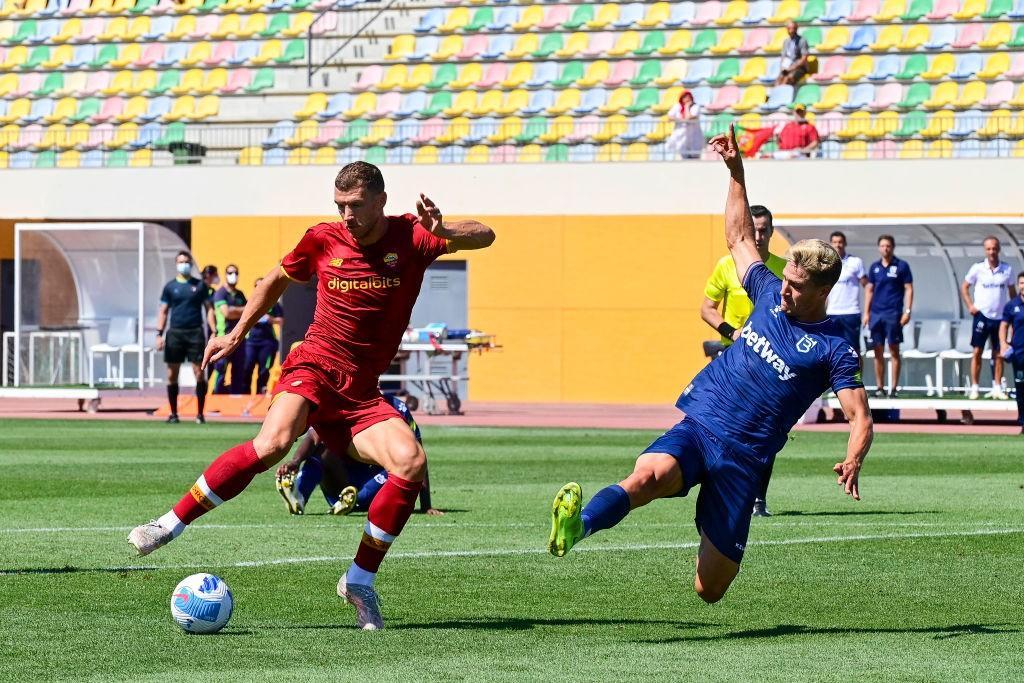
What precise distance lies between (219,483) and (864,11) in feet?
90.2

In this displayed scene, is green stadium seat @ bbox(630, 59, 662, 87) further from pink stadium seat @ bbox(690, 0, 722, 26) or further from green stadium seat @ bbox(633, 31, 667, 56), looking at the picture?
pink stadium seat @ bbox(690, 0, 722, 26)

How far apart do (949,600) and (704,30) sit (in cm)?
2644

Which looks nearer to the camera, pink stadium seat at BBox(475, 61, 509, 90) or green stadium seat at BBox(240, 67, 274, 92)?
pink stadium seat at BBox(475, 61, 509, 90)

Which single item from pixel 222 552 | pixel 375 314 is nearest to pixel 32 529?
pixel 222 552

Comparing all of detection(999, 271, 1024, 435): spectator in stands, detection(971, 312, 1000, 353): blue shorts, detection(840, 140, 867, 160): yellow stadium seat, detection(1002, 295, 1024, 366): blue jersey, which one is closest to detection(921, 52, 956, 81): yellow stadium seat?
detection(840, 140, 867, 160): yellow stadium seat

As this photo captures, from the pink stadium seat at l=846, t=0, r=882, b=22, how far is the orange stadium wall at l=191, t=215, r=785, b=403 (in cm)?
608

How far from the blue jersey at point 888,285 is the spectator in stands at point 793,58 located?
826 centimetres

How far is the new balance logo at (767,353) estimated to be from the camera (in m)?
7.53

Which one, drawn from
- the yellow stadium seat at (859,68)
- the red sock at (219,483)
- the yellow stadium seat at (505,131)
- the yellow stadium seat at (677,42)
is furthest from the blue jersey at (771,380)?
the yellow stadium seat at (677,42)

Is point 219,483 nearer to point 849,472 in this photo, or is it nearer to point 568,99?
point 849,472

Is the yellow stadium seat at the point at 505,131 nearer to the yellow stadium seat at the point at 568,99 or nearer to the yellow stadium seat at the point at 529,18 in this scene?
the yellow stadium seat at the point at 568,99

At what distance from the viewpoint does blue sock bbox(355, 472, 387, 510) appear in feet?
39.7

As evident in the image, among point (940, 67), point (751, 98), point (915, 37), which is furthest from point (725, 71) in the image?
point (940, 67)

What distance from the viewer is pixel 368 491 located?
1216 centimetres
